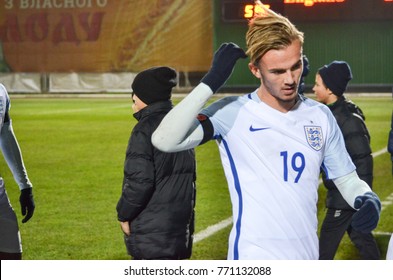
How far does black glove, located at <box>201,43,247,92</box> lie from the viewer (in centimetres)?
272

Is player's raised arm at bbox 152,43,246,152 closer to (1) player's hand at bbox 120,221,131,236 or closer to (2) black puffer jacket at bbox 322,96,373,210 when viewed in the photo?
(1) player's hand at bbox 120,221,131,236

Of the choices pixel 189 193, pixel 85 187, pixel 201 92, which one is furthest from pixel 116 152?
pixel 201 92

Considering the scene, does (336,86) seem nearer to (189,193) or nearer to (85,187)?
(189,193)

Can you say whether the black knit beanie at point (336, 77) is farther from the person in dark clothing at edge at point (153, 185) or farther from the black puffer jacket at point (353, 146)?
the person in dark clothing at edge at point (153, 185)

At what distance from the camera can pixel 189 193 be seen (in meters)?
3.88

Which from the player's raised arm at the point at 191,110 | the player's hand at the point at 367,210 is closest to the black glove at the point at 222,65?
the player's raised arm at the point at 191,110

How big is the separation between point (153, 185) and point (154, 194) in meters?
0.05

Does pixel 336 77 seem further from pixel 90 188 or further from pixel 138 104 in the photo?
pixel 90 188

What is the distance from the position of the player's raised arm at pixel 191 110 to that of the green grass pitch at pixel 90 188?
3.25 meters

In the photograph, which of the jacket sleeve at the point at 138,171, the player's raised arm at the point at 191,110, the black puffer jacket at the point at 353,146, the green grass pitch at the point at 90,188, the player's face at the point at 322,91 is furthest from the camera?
the green grass pitch at the point at 90,188

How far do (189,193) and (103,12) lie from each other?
63.0 feet

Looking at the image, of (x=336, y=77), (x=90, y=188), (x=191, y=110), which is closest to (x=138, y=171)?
(x=191, y=110)

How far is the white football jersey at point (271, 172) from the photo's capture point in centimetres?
285

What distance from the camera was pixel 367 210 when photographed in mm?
2840
